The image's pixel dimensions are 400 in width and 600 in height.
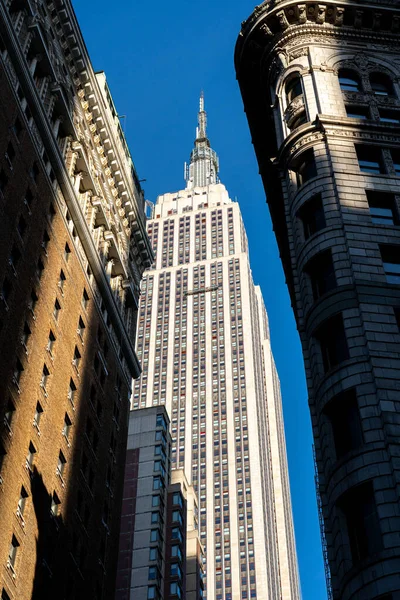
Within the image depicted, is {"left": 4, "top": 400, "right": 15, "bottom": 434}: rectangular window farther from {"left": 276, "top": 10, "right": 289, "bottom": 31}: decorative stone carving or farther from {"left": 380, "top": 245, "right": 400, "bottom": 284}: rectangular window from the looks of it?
{"left": 276, "top": 10, "right": 289, "bottom": 31}: decorative stone carving

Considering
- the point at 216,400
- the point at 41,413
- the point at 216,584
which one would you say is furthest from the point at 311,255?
the point at 216,400

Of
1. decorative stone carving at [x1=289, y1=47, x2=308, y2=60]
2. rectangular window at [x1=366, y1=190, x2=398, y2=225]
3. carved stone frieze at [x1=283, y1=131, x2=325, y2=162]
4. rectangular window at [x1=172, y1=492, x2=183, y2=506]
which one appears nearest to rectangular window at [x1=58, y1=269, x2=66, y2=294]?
carved stone frieze at [x1=283, y1=131, x2=325, y2=162]

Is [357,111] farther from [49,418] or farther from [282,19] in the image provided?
[49,418]

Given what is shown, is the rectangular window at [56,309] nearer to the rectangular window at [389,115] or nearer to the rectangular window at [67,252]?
the rectangular window at [67,252]

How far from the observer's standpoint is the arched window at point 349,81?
58.5 m

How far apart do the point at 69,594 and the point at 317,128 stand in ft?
102

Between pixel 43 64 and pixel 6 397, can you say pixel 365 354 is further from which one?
pixel 43 64

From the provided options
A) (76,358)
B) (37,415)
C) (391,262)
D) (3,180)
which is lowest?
(37,415)

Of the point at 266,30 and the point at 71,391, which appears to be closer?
the point at 71,391

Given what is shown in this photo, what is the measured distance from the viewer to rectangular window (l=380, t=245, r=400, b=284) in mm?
44594

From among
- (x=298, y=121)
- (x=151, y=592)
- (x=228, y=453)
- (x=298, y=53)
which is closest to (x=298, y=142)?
(x=298, y=121)

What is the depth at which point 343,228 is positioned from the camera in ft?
153

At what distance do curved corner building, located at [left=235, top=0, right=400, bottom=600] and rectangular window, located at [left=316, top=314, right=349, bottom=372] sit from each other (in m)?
0.07

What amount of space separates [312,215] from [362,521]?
20309 mm
